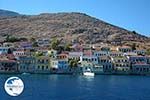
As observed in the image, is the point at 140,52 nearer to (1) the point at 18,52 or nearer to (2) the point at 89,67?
(2) the point at 89,67

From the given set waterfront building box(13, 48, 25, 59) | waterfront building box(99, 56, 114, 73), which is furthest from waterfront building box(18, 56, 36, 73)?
waterfront building box(99, 56, 114, 73)

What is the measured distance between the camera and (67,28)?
14112 centimetres

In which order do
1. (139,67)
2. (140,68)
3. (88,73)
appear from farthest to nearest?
1. (140,68)
2. (139,67)
3. (88,73)

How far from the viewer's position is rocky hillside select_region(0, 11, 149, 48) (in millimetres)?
128000

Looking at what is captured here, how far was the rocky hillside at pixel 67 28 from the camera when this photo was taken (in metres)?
128

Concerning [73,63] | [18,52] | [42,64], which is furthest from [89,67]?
[18,52]

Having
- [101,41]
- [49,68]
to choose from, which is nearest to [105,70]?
[49,68]

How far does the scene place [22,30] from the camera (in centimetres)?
14325

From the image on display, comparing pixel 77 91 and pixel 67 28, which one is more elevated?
pixel 67 28

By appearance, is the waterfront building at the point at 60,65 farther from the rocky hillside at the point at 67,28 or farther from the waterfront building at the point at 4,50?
the rocky hillside at the point at 67,28

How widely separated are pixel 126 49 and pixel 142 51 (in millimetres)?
3543

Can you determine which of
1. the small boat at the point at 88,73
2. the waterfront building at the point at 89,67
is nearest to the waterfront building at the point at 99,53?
the waterfront building at the point at 89,67

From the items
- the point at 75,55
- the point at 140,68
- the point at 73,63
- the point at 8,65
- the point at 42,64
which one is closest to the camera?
the point at 8,65
